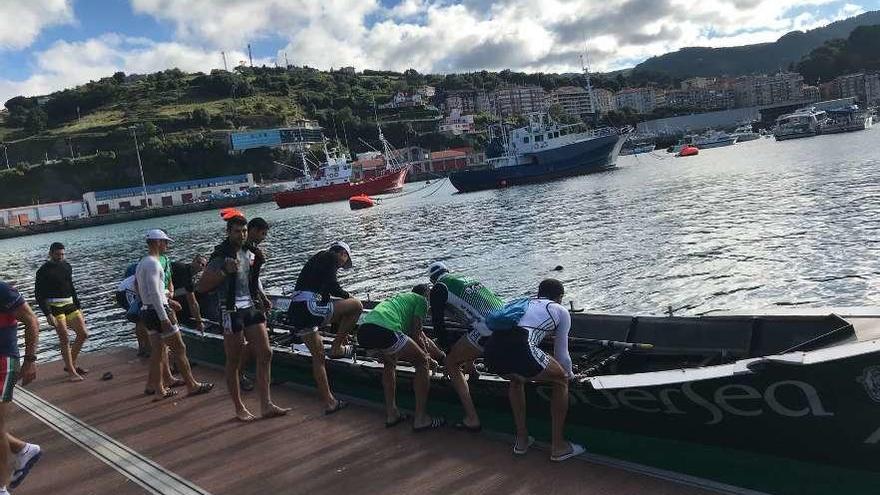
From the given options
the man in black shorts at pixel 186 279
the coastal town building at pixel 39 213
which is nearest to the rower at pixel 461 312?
the man in black shorts at pixel 186 279

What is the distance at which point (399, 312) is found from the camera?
237 inches

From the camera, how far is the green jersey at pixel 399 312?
5.88m

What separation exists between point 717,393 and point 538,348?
4.36ft

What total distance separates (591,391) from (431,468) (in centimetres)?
149

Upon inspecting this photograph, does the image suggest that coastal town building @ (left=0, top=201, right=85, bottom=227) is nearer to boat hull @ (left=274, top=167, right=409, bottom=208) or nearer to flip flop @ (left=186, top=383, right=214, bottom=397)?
boat hull @ (left=274, top=167, right=409, bottom=208)

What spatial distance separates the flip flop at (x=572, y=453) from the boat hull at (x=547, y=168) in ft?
229

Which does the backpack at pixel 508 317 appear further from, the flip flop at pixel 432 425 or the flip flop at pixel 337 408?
the flip flop at pixel 337 408

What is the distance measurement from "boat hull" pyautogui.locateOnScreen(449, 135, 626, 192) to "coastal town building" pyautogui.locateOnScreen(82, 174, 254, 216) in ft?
183

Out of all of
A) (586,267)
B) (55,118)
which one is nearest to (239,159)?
(55,118)

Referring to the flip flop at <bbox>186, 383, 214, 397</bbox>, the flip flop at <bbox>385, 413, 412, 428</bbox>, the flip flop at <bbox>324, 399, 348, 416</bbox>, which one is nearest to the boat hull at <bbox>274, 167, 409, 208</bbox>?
the flip flop at <bbox>186, 383, 214, 397</bbox>

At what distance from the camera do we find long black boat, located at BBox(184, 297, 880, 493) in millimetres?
4148

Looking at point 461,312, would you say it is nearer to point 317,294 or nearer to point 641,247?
point 317,294

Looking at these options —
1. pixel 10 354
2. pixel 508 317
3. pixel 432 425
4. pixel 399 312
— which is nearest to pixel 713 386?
pixel 508 317

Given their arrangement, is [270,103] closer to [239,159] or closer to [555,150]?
[239,159]
